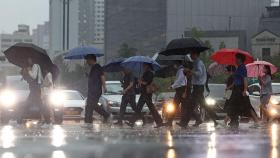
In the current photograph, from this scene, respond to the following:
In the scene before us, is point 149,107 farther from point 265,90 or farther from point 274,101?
point 274,101

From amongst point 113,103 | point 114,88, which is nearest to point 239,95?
point 113,103

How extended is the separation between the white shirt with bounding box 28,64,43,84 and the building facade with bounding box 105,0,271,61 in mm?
117675

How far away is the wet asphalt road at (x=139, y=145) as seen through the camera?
9.20 metres

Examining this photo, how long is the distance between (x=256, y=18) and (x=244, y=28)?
338 centimetres

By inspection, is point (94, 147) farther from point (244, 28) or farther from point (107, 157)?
point (244, 28)

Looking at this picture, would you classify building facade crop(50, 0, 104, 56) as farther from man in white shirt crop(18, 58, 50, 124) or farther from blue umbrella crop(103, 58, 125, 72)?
man in white shirt crop(18, 58, 50, 124)

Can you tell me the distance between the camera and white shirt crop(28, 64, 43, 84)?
1639 centimetres

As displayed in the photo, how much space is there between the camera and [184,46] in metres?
16.0

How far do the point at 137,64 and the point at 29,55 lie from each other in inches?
126

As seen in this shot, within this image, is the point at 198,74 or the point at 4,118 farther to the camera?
the point at 4,118

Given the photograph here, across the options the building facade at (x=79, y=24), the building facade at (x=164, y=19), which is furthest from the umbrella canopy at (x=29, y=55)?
the building facade at (x=164, y=19)

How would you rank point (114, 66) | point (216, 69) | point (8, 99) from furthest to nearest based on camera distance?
point (216, 69) < point (8, 99) < point (114, 66)

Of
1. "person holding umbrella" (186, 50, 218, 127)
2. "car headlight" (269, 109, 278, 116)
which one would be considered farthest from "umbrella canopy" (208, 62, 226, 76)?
"person holding umbrella" (186, 50, 218, 127)

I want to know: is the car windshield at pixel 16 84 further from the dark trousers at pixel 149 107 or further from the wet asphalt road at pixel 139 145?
the wet asphalt road at pixel 139 145
